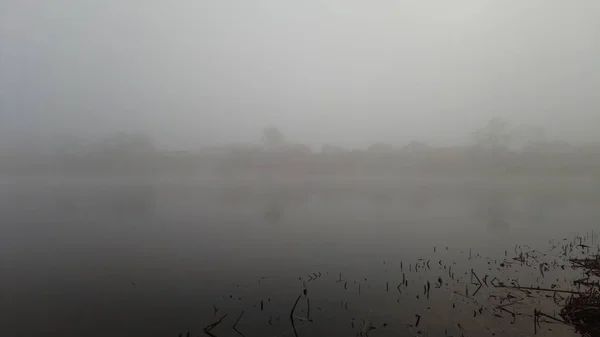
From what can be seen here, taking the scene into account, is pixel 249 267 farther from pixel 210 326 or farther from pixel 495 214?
pixel 495 214

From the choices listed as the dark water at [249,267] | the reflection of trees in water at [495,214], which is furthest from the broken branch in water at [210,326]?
the reflection of trees in water at [495,214]

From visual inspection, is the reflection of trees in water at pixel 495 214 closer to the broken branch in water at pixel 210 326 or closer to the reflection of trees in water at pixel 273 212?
the reflection of trees in water at pixel 273 212

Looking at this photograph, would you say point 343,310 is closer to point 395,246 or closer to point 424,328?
point 424,328

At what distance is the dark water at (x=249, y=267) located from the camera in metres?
7.01

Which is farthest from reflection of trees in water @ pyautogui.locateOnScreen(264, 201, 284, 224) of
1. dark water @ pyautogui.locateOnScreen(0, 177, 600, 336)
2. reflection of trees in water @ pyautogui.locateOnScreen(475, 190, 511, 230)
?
reflection of trees in water @ pyautogui.locateOnScreen(475, 190, 511, 230)

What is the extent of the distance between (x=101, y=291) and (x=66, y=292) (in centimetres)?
94

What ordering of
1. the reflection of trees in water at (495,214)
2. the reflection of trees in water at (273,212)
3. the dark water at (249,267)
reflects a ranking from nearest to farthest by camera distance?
the dark water at (249,267) → the reflection of trees in water at (495,214) → the reflection of trees in water at (273,212)

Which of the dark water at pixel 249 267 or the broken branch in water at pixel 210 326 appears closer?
the broken branch in water at pixel 210 326

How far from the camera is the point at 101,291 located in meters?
9.02

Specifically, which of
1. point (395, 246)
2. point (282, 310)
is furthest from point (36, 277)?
point (395, 246)

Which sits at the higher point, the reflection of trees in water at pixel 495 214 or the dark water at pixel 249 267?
the reflection of trees in water at pixel 495 214

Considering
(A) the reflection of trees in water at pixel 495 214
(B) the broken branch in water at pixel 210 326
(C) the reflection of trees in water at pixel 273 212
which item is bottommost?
(C) the reflection of trees in water at pixel 273 212

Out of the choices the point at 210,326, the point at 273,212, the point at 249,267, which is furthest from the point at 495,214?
the point at 210,326

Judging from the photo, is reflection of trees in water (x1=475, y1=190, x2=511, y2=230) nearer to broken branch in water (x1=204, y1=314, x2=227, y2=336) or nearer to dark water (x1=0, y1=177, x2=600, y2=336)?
dark water (x1=0, y1=177, x2=600, y2=336)
